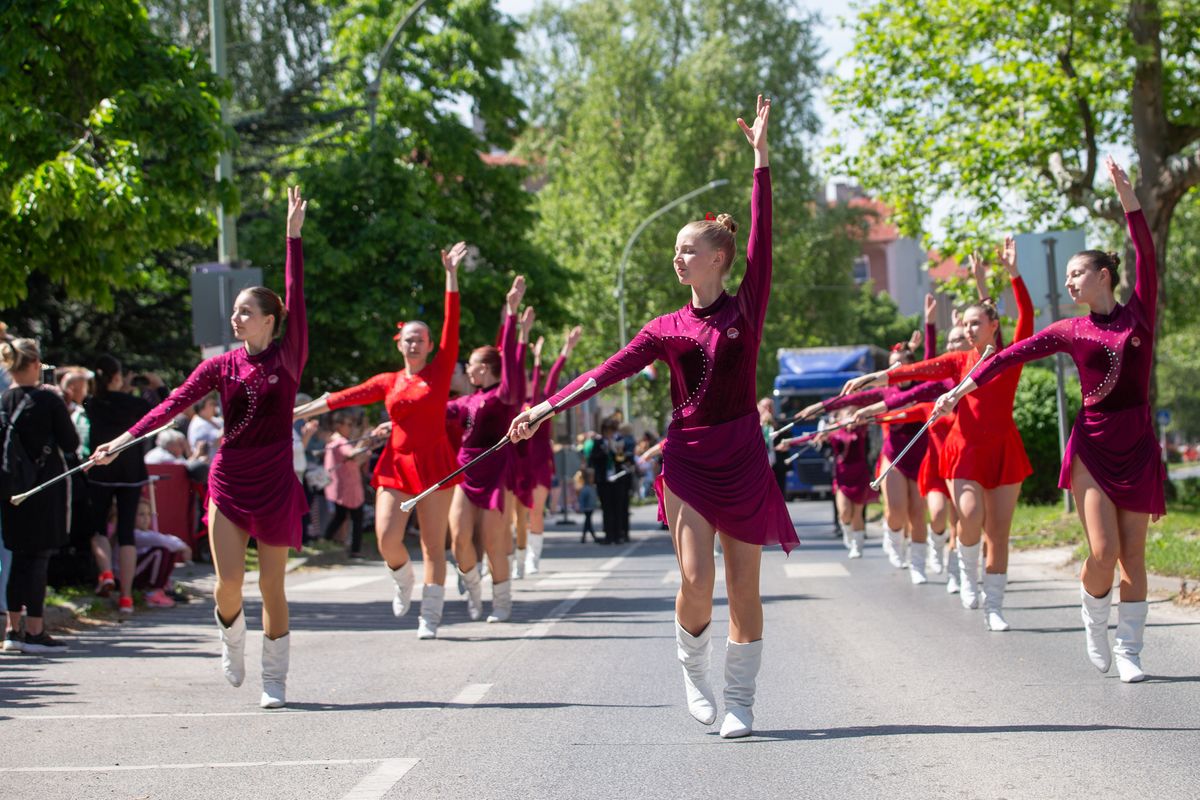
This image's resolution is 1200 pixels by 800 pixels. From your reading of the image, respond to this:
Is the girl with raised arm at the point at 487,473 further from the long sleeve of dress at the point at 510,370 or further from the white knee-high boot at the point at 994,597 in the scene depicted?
the white knee-high boot at the point at 994,597

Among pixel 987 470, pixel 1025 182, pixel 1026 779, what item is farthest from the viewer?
pixel 1025 182

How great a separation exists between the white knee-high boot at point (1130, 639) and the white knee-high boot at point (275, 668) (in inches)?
154

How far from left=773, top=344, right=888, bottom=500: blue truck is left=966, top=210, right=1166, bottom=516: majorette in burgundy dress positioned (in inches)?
1184

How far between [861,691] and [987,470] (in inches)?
114

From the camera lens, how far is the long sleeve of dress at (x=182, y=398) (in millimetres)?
7754

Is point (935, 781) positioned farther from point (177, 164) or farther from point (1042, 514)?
point (1042, 514)

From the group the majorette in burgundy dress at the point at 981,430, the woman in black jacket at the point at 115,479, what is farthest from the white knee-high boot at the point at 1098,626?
the woman in black jacket at the point at 115,479

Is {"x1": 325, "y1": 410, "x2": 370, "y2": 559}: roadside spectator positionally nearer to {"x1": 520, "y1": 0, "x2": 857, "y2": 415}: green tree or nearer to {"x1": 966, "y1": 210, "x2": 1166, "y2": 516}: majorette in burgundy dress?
{"x1": 966, "y1": 210, "x2": 1166, "y2": 516}: majorette in burgundy dress

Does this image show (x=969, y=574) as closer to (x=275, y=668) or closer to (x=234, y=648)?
(x=275, y=668)

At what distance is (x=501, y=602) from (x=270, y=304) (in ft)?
15.6

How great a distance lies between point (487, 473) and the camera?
38.9 feet

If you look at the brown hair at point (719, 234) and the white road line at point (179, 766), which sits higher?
the brown hair at point (719, 234)

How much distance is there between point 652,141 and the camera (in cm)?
5125

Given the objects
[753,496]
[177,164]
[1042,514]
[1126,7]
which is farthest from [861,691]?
[1126,7]
